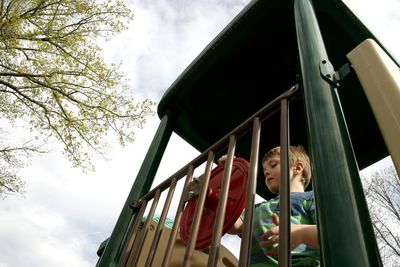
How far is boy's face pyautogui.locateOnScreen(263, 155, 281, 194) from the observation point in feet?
6.53

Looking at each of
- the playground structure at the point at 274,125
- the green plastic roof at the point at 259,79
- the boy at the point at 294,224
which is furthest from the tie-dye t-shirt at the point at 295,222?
the green plastic roof at the point at 259,79

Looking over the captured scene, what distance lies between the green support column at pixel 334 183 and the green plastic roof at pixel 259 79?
977 millimetres

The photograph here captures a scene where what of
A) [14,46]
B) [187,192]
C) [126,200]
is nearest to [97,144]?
[14,46]

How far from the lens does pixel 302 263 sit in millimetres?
1441

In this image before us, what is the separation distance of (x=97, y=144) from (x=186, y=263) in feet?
24.4

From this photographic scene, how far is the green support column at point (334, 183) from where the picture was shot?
676 millimetres

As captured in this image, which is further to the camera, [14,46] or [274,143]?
[14,46]

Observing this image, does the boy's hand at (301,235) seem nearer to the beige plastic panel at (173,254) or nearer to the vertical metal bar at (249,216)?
the vertical metal bar at (249,216)

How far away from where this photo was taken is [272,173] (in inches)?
80.0

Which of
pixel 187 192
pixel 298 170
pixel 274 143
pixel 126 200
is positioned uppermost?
pixel 274 143

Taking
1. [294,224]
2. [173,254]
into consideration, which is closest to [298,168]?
[294,224]

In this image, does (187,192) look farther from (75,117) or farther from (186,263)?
(75,117)

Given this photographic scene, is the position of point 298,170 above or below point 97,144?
below

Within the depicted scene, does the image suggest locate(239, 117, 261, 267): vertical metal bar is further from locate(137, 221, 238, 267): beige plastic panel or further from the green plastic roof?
the green plastic roof
